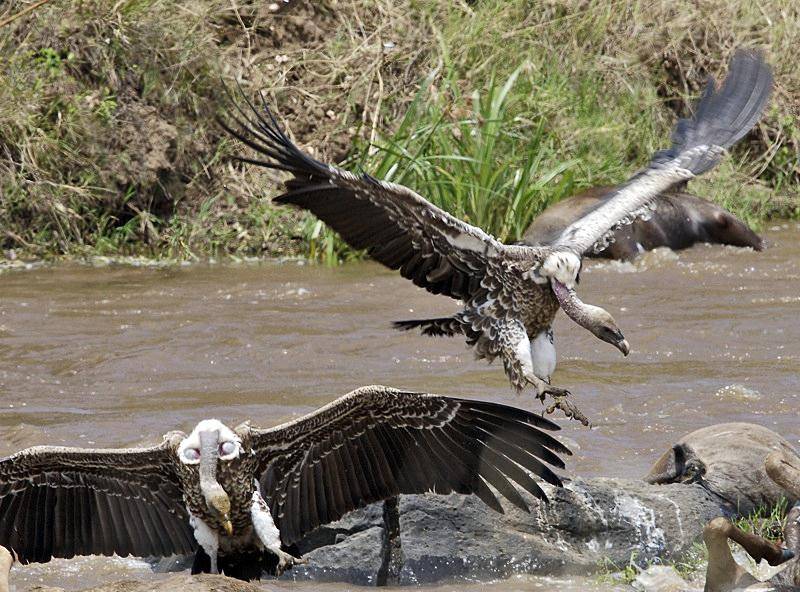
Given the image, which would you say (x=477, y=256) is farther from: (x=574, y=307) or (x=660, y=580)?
(x=660, y=580)

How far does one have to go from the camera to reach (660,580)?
189 inches

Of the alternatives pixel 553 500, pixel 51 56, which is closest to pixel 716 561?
pixel 553 500

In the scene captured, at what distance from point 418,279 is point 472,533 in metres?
1.41

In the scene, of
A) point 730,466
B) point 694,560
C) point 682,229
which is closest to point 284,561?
point 694,560

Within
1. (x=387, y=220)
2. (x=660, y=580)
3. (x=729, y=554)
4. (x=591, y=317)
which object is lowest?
(x=660, y=580)

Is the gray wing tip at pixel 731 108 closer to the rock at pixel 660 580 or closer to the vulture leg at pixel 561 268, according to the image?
the vulture leg at pixel 561 268

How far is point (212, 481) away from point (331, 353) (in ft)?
12.4

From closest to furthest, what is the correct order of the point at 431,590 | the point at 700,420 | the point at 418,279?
the point at 431,590 → the point at 418,279 → the point at 700,420

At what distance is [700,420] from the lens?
6.77 metres

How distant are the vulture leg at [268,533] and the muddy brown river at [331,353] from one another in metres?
0.32

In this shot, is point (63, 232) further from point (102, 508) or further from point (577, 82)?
point (102, 508)

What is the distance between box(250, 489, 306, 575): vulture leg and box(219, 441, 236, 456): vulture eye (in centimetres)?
24

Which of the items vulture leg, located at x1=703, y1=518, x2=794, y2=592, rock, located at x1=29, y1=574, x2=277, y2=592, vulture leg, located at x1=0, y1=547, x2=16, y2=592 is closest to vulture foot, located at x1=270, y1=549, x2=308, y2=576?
rock, located at x1=29, y1=574, x2=277, y2=592

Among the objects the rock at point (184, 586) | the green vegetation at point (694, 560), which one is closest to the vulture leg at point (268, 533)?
the rock at point (184, 586)
